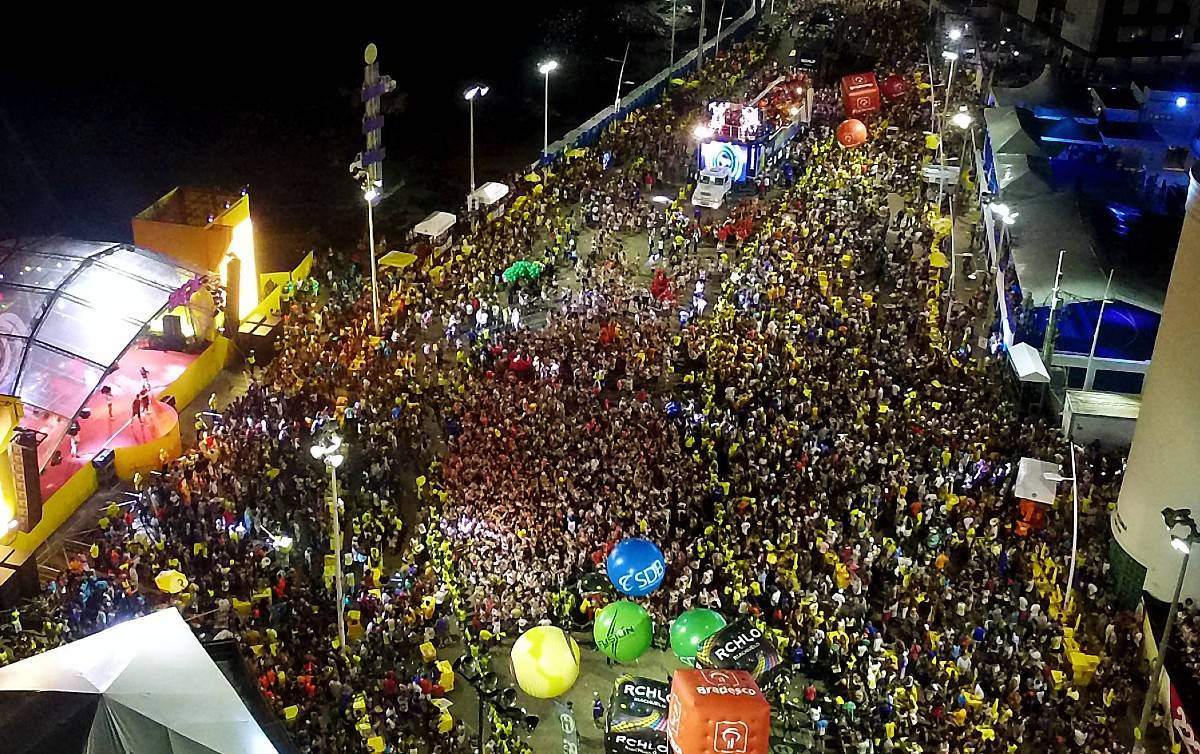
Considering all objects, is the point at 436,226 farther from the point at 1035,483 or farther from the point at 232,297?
the point at 1035,483

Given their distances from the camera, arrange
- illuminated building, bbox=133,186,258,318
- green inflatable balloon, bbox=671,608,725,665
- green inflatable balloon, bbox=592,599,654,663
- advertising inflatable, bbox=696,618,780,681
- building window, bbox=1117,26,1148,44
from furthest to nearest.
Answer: building window, bbox=1117,26,1148,44 < illuminated building, bbox=133,186,258,318 < green inflatable balloon, bbox=592,599,654,663 < green inflatable balloon, bbox=671,608,725,665 < advertising inflatable, bbox=696,618,780,681

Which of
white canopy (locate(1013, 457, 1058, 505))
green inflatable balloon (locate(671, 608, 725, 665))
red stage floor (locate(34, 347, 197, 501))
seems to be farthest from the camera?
red stage floor (locate(34, 347, 197, 501))

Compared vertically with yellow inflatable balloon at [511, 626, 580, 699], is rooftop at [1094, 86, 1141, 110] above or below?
above

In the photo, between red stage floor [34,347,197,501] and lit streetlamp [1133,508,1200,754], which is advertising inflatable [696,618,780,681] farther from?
red stage floor [34,347,197,501]

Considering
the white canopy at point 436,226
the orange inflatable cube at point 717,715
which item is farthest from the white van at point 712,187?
the orange inflatable cube at point 717,715

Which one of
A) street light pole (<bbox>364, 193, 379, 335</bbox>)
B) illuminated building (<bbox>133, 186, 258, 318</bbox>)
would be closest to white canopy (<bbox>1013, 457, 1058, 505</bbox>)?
street light pole (<bbox>364, 193, 379, 335</bbox>)

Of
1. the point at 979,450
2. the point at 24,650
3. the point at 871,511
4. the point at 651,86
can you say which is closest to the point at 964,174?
the point at 651,86
